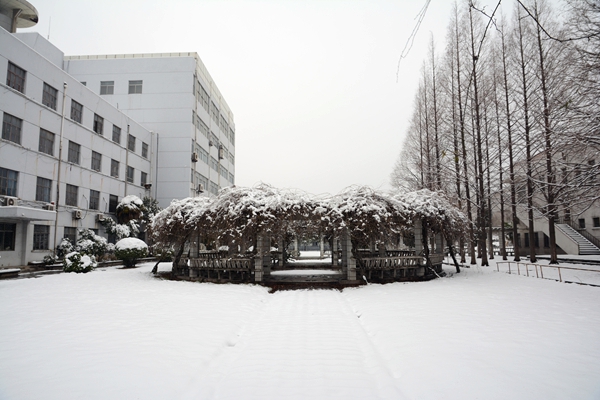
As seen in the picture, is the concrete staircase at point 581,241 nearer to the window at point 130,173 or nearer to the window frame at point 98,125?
the window at point 130,173

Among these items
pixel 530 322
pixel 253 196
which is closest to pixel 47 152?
pixel 253 196

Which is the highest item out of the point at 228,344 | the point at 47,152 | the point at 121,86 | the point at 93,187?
the point at 121,86

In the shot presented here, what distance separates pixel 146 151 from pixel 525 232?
3899cm

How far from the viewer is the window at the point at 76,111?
2521 cm

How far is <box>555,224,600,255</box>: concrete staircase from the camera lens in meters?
25.8

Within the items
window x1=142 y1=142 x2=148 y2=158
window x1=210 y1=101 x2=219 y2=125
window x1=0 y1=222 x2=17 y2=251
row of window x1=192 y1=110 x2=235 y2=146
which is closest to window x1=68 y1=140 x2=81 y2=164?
window x1=0 y1=222 x2=17 y2=251

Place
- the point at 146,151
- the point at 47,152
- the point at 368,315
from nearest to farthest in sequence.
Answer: the point at 368,315 < the point at 47,152 < the point at 146,151

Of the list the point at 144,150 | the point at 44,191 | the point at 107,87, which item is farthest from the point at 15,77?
the point at 107,87

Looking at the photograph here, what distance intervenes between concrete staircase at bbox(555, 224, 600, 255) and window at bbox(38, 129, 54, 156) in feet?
128

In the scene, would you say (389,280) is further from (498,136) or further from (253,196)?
(498,136)

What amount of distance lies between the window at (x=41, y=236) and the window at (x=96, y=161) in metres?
6.88

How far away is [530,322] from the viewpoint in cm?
725

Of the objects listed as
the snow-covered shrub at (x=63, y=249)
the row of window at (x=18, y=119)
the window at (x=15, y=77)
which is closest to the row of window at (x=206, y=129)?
the row of window at (x=18, y=119)

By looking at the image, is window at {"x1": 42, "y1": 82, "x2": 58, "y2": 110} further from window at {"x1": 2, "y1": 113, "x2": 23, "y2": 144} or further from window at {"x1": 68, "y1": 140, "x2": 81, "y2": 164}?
window at {"x1": 68, "y1": 140, "x2": 81, "y2": 164}
